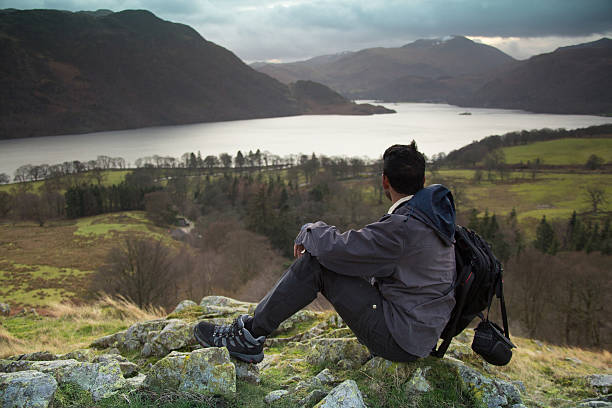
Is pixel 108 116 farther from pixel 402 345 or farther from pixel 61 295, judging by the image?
pixel 402 345

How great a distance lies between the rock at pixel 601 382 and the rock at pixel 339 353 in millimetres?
2665

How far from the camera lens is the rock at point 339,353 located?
3.66 m

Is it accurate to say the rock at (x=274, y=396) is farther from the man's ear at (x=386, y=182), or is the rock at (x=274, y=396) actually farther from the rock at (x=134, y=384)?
the man's ear at (x=386, y=182)

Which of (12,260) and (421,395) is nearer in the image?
(421,395)

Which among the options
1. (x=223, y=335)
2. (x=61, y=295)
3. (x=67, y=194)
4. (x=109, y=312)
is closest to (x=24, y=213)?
(x=67, y=194)

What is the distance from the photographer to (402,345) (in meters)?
2.86

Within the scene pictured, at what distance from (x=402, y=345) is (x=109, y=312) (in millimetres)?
6724

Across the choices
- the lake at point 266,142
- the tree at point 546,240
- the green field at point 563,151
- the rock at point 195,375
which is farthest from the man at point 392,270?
the lake at point 266,142

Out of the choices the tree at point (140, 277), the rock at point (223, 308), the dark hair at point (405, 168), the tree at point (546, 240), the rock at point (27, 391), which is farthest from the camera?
the tree at point (546, 240)

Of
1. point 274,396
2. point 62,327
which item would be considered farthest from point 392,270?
point 62,327

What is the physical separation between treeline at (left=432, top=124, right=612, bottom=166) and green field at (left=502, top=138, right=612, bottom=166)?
4.07 m

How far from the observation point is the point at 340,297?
2.92m

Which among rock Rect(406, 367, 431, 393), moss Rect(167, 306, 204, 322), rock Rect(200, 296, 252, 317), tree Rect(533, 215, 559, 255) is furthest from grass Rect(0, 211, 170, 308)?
tree Rect(533, 215, 559, 255)

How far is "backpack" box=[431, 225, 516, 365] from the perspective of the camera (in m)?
2.94
